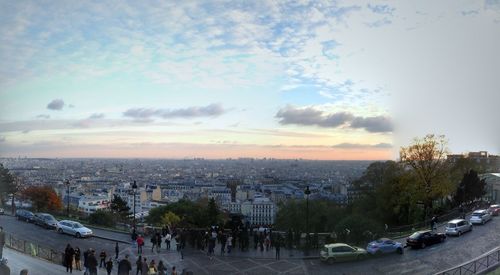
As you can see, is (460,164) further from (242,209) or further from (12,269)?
(242,209)

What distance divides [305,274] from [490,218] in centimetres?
751

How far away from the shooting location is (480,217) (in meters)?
12.6

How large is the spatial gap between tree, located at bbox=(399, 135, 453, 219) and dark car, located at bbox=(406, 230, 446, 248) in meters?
2.71

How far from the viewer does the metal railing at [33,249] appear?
31.1 ft

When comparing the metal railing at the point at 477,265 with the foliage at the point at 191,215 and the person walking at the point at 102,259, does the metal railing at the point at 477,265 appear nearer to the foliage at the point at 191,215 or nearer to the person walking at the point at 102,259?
the person walking at the point at 102,259

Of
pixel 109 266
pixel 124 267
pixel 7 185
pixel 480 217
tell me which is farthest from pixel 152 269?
pixel 480 217

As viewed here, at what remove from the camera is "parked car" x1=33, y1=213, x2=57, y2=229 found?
1076 centimetres

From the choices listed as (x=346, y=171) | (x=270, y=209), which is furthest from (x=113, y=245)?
(x=270, y=209)

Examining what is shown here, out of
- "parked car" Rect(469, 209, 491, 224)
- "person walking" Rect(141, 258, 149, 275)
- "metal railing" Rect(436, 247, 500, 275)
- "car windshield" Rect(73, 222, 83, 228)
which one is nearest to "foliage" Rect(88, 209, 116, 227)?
"car windshield" Rect(73, 222, 83, 228)

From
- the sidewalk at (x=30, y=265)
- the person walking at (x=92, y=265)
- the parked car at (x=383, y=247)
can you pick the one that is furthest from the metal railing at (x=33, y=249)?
the parked car at (x=383, y=247)

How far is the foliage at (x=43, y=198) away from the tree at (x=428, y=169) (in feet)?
35.7

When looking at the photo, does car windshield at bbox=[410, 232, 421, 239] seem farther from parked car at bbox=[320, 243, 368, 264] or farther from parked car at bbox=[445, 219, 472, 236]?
parked car at bbox=[320, 243, 368, 264]

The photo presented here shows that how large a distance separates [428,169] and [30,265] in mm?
11758

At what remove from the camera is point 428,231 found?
10789 millimetres
